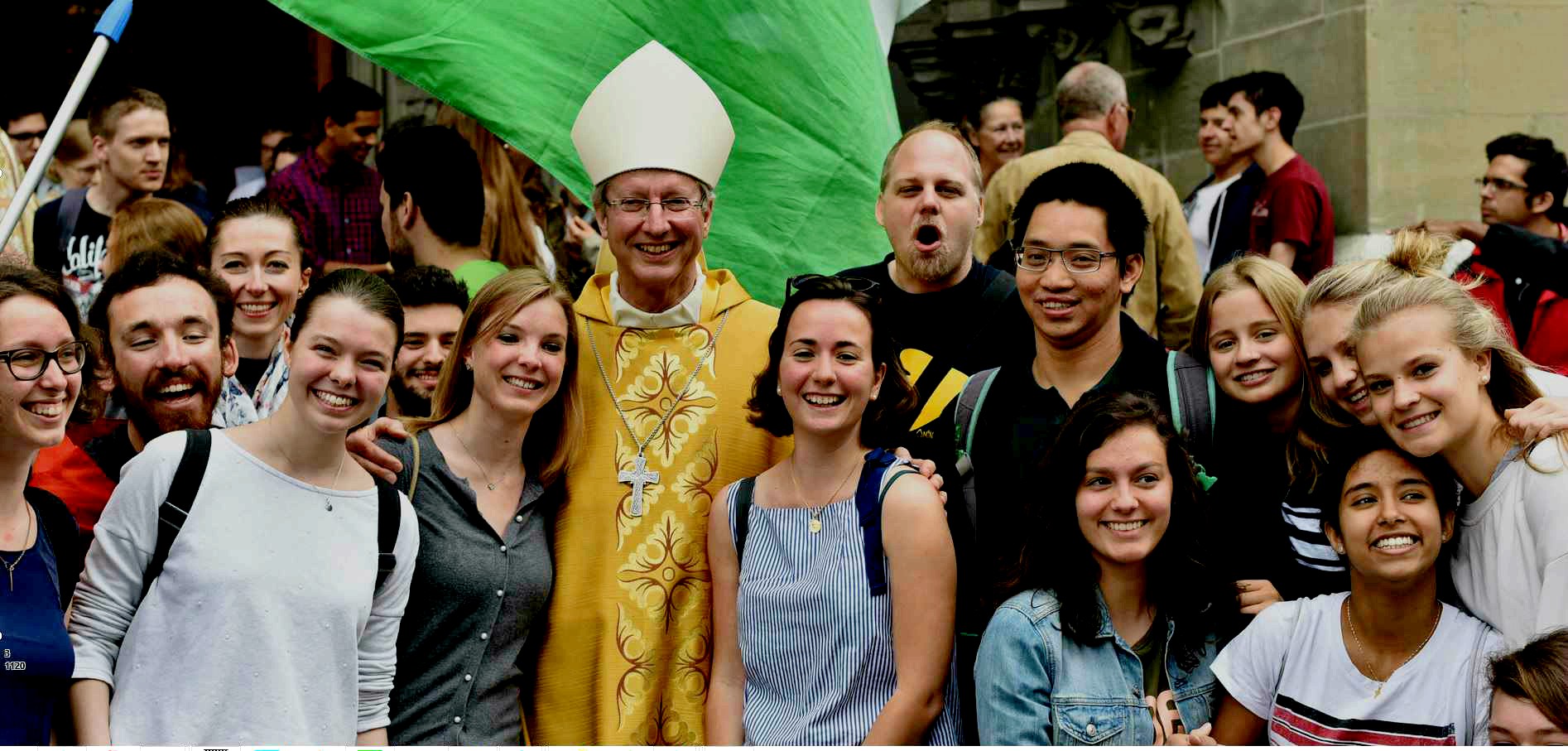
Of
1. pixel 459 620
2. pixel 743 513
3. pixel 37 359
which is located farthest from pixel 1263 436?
pixel 37 359

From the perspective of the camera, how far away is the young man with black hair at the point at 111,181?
20.7 feet

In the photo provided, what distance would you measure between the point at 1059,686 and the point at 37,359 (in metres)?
2.10

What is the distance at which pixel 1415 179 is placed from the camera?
7.43 metres

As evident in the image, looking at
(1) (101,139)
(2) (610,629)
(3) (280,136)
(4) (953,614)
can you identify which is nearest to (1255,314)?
(4) (953,614)

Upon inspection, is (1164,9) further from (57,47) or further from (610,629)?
(57,47)

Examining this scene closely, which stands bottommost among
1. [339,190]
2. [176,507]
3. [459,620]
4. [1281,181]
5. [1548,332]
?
[459,620]

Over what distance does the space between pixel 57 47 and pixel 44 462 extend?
703 cm

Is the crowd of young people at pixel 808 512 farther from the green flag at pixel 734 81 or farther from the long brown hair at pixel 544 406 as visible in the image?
the green flag at pixel 734 81

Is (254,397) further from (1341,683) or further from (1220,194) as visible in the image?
(1220,194)

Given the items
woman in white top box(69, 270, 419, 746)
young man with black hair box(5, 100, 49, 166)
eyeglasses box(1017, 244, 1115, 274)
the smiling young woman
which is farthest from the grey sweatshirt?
young man with black hair box(5, 100, 49, 166)

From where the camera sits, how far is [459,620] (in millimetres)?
4012

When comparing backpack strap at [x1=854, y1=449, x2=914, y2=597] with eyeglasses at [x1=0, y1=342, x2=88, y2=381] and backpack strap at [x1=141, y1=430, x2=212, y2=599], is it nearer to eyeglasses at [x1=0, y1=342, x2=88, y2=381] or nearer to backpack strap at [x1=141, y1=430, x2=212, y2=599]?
backpack strap at [x1=141, y1=430, x2=212, y2=599]

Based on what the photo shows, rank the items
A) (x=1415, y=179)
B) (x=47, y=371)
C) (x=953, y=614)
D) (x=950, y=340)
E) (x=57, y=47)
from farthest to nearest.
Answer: (x=57, y=47) → (x=1415, y=179) → (x=950, y=340) → (x=953, y=614) → (x=47, y=371)

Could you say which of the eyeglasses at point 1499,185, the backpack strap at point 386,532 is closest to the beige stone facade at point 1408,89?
the eyeglasses at point 1499,185
